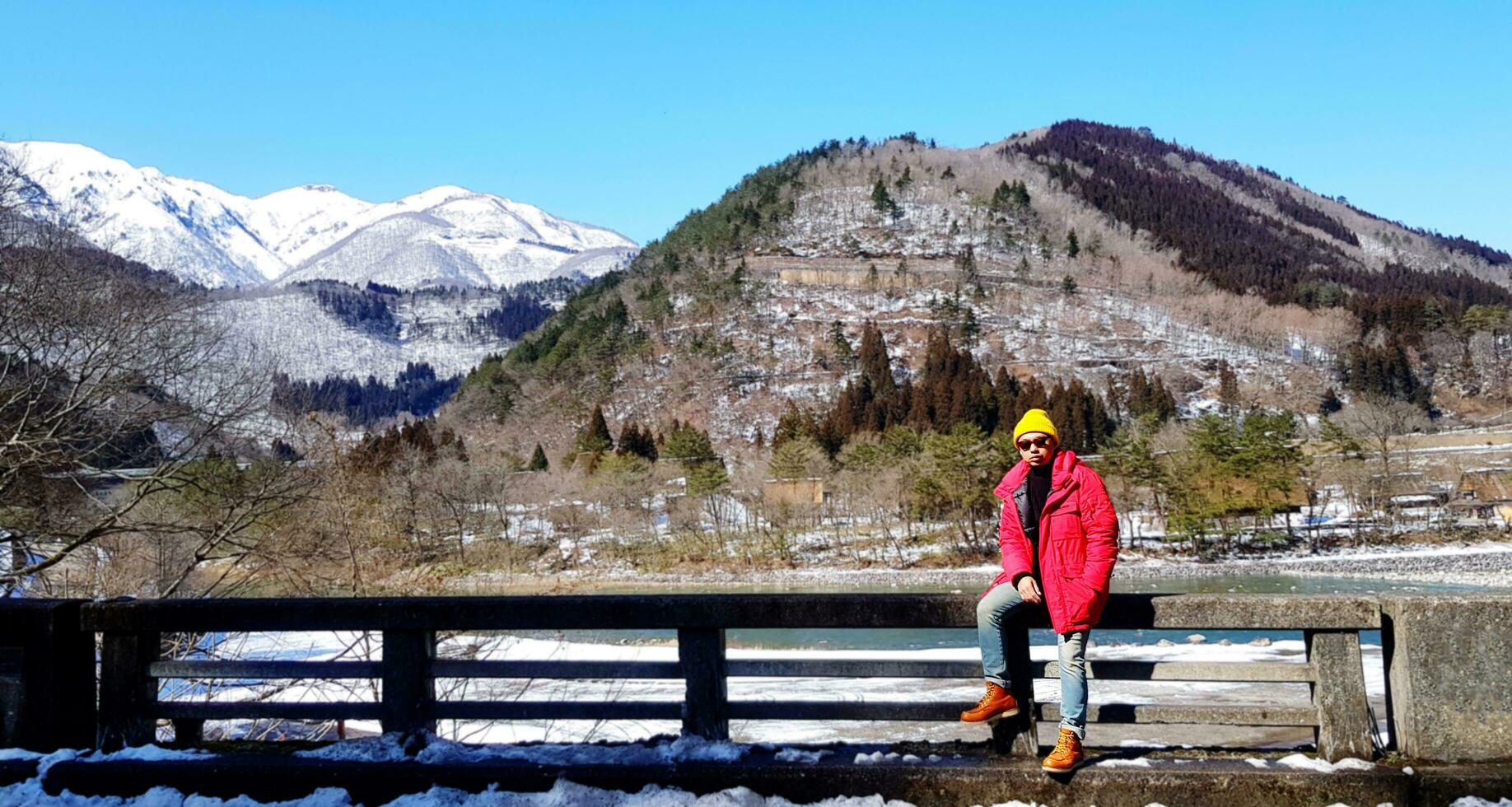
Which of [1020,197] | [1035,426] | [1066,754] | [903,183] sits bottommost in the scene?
[1066,754]

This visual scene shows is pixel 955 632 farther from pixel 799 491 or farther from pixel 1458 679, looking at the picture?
pixel 799 491

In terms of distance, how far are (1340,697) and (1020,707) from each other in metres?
1.66

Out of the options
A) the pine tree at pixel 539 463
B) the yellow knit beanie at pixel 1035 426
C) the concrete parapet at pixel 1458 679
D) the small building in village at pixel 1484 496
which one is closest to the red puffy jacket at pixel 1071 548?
the yellow knit beanie at pixel 1035 426

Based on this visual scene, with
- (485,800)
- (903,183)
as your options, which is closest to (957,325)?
(903,183)

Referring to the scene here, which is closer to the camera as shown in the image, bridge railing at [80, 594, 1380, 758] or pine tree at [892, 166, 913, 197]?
bridge railing at [80, 594, 1380, 758]

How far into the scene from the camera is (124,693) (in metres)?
6.43

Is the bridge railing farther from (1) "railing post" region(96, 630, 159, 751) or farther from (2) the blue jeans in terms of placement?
(2) the blue jeans

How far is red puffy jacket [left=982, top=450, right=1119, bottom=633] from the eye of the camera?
215 inches

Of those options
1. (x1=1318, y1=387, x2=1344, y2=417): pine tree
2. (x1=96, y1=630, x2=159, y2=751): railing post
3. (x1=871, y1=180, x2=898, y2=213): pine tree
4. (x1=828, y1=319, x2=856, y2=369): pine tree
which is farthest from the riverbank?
(x1=871, y1=180, x2=898, y2=213): pine tree

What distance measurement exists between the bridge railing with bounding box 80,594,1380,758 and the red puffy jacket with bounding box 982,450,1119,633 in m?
0.32

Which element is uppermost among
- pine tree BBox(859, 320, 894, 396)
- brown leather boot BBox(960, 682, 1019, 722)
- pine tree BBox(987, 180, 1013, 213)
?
pine tree BBox(987, 180, 1013, 213)

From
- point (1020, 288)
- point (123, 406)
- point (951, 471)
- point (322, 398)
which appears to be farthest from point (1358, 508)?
point (1020, 288)

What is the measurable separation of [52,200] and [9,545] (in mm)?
5320

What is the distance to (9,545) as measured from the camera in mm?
15031
